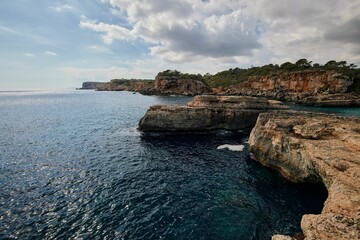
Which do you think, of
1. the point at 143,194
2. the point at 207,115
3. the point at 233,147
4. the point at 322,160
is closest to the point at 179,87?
the point at 207,115

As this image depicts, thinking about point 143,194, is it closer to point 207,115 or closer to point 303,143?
point 303,143

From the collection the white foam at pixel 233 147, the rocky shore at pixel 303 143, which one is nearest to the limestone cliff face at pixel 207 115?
the rocky shore at pixel 303 143

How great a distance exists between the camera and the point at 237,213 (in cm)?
1645

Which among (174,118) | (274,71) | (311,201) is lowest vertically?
(311,201)

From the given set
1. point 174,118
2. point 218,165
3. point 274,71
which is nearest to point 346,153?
point 218,165

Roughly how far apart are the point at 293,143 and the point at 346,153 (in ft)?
18.3

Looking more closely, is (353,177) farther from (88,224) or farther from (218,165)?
(88,224)

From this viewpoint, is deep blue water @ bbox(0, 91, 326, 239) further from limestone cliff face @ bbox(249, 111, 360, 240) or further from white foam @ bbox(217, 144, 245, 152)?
limestone cliff face @ bbox(249, 111, 360, 240)

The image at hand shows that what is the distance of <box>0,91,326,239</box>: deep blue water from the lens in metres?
14.7

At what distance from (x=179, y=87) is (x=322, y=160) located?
143 m

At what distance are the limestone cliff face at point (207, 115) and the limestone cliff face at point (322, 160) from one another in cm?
1283

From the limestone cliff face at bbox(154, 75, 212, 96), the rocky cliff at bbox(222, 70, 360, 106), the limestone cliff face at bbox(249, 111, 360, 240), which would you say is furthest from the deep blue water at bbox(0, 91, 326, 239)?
the limestone cliff face at bbox(154, 75, 212, 96)

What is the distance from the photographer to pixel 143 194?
63.4 ft

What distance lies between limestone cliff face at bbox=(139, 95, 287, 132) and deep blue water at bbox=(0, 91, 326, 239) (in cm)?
818
